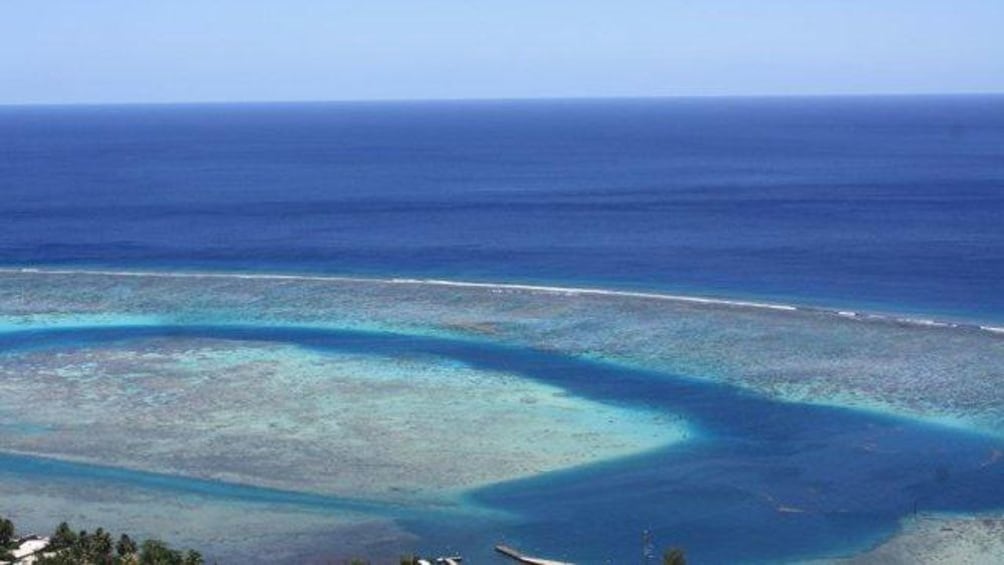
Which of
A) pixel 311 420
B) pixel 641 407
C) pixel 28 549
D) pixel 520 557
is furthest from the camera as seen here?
pixel 641 407

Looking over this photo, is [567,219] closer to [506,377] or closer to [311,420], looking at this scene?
[506,377]

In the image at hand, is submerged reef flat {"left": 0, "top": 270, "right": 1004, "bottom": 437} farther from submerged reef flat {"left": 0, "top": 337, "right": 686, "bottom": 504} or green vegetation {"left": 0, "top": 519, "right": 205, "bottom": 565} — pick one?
green vegetation {"left": 0, "top": 519, "right": 205, "bottom": 565}

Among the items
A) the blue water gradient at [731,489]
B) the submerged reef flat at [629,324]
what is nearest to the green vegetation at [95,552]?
the blue water gradient at [731,489]

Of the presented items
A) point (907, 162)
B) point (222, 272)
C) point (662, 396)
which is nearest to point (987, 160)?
point (907, 162)

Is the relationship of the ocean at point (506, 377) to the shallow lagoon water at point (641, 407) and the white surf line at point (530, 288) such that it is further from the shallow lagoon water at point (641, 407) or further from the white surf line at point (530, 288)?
the white surf line at point (530, 288)

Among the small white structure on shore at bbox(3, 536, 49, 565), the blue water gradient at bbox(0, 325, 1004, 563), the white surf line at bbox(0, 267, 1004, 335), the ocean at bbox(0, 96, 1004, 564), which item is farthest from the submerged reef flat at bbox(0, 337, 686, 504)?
the white surf line at bbox(0, 267, 1004, 335)

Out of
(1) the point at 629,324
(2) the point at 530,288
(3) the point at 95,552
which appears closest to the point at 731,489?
(3) the point at 95,552
